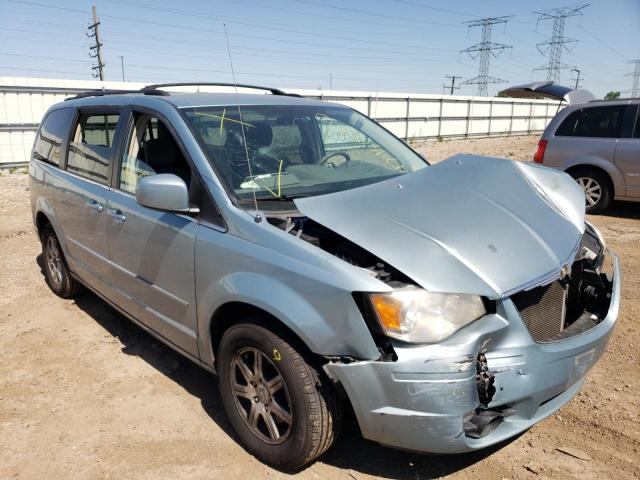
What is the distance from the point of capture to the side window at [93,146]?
3.74 metres

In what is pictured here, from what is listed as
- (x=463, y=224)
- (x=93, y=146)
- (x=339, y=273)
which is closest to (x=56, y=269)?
(x=93, y=146)

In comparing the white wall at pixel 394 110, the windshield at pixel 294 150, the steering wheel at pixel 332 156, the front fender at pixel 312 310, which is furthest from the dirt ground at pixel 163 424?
the white wall at pixel 394 110

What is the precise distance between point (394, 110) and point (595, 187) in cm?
1474

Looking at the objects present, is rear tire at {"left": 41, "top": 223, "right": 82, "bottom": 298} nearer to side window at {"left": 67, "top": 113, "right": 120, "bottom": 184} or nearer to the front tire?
side window at {"left": 67, "top": 113, "right": 120, "bottom": 184}

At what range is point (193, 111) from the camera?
3178 mm

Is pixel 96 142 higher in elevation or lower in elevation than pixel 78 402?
higher

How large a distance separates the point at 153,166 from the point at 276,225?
1218mm

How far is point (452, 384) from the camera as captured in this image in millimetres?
2098

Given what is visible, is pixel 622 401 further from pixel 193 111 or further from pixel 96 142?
pixel 96 142

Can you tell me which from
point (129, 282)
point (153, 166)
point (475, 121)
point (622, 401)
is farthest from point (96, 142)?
point (475, 121)

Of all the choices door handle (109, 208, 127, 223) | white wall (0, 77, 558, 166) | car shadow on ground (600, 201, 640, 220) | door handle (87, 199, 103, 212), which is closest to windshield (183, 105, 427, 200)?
door handle (109, 208, 127, 223)

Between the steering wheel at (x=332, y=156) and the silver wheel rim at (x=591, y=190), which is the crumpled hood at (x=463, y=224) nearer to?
the steering wheel at (x=332, y=156)

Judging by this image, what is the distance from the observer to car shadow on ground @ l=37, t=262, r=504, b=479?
2666 mm

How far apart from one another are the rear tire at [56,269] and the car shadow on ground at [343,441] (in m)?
0.80
